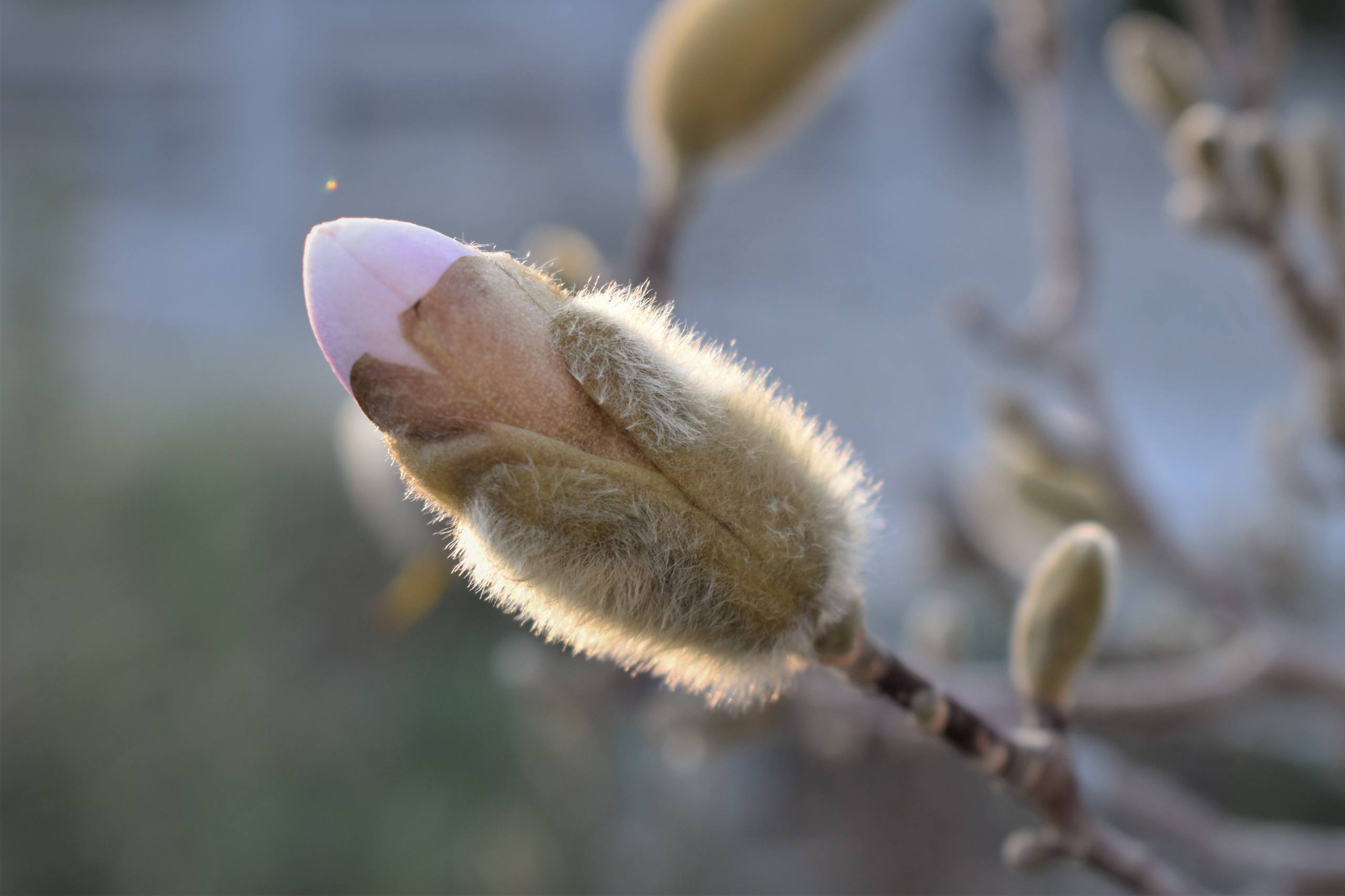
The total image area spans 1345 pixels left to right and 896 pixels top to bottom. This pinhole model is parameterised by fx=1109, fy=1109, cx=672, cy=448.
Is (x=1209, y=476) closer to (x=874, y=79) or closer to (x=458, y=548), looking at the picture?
(x=874, y=79)

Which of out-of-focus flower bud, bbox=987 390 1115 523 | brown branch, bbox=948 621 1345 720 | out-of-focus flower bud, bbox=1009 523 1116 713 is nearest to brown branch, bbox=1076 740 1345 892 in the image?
brown branch, bbox=948 621 1345 720

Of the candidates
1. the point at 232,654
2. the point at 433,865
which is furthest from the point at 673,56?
the point at 232,654

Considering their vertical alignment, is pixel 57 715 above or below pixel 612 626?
below

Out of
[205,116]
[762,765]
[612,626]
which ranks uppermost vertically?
[612,626]

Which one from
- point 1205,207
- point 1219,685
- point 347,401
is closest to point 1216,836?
point 1219,685

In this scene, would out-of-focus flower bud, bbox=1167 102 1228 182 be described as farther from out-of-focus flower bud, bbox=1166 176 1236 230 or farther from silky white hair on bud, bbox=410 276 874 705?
silky white hair on bud, bbox=410 276 874 705

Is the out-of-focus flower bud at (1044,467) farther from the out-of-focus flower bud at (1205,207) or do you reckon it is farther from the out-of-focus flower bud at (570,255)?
the out-of-focus flower bud at (570,255)

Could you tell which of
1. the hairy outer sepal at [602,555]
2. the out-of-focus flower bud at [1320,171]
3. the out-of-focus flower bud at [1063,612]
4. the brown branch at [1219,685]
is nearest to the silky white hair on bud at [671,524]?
the hairy outer sepal at [602,555]
